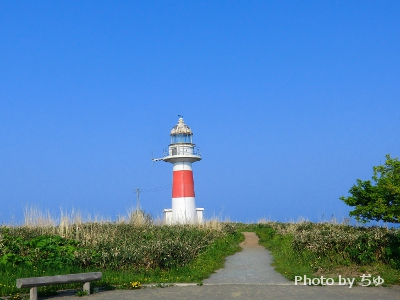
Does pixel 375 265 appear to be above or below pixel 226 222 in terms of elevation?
below

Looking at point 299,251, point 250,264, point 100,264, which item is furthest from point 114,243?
point 299,251

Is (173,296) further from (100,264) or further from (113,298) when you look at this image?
(100,264)

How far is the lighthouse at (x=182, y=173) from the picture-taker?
27.9 m

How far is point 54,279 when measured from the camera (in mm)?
8438

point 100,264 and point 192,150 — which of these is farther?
point 192,150

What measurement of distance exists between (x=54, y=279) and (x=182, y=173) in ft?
65.7

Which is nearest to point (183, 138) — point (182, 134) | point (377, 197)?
point (182, 134)

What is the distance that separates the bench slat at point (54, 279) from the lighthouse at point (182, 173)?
18.4m

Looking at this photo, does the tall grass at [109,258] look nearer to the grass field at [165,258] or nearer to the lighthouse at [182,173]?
the grass field at [165,258]

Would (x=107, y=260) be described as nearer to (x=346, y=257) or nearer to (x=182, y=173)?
(x=346, y=257)

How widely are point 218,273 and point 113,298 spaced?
4345 millimetres

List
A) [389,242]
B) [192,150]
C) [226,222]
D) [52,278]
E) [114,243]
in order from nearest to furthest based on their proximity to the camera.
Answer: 1. [52,278]
2. [389,242]
3. [114,243]
4. [226,222]
5. [192,150]

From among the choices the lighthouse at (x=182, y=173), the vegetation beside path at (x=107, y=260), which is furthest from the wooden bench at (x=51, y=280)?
the lighthouse at (x=182, y=173)

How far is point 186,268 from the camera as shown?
40.7ft
